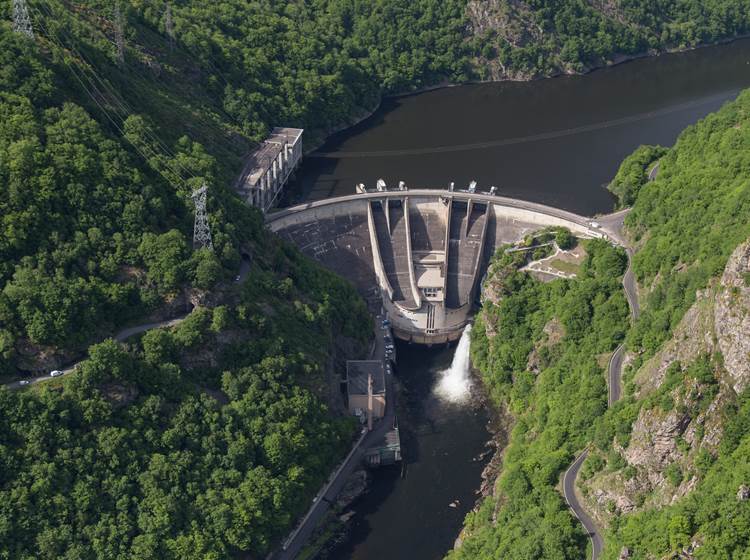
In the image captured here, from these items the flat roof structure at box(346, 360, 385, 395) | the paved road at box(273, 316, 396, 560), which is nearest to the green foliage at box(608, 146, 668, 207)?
the paved road at box(273, 316, 396, 560)

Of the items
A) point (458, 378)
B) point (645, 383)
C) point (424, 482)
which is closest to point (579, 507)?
point (645, 383)

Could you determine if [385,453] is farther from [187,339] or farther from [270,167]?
[270,167]

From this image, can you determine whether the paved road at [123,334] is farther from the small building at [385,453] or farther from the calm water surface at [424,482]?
the calm water surface at [424,482]

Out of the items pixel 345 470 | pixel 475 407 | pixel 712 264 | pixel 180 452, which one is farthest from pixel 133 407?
pixel 712 264

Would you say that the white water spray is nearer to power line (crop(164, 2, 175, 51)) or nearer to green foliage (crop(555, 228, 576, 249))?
green foliage (crop(555, 228, 576, 249))

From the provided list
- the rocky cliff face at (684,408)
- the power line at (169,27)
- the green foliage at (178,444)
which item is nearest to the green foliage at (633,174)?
the rocky cliff face at (684,408)

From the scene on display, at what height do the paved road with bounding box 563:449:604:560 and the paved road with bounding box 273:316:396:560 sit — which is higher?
the paved road with bounding box 563:449:604:560

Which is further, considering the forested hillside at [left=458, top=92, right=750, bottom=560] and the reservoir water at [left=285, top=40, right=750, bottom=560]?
the reservoir water at [left=285, top=40, right=750, bottom=560]
